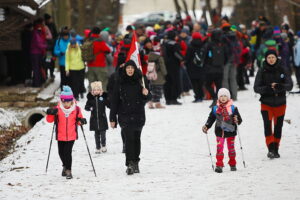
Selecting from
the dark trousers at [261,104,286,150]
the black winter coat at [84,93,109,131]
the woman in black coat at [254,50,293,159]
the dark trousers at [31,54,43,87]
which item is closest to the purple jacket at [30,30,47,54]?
the dark trousers at [31,54,43,87]

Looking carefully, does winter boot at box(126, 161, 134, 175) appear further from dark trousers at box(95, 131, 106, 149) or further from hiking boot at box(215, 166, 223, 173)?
dark trousers at box(95, 131, 106, 149)

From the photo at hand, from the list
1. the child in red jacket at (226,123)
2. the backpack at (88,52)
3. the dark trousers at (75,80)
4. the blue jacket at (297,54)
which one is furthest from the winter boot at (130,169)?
the blue jacket at (297,54)

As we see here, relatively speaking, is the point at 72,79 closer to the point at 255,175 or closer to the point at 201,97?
the point at 201,97

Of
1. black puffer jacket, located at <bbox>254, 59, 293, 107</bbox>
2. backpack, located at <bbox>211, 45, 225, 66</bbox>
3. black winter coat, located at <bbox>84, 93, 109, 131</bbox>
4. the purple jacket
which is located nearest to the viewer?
black puffer jacket, located at <bbox>254, 59, 293, 107</bbox>

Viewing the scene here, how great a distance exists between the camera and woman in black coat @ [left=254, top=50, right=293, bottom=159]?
41.2 feet

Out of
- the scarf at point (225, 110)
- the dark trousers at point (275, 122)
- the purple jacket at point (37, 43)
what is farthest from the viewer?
the purple jacket at point (37, 43)

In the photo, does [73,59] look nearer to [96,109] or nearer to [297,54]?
[297,54]

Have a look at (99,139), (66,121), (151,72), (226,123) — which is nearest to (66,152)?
(66,121)

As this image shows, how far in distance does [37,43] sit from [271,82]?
10.7 meters

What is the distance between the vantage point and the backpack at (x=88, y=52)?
20672 mm

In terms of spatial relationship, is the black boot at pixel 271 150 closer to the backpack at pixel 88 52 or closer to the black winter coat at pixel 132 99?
the black winter coat at pixel 132 99

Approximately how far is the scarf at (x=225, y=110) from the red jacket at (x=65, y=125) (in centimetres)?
214

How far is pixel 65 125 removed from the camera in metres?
11.6

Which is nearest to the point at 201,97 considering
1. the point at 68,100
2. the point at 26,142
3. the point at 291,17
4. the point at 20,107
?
the point at 20,107
